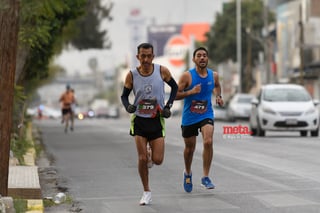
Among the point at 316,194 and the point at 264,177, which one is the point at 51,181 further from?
the point at 316,194

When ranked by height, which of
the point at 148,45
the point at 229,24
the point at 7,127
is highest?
the point at 229,24

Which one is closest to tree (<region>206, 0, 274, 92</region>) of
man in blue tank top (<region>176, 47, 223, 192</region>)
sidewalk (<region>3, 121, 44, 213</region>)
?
sidewalk (<region>3, 121, 44, 213</region>)

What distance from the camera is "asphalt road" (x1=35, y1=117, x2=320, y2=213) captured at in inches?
464

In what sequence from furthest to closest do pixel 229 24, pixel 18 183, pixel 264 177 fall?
pixel 229 24 < pixel 264 177 < pixel 18 183

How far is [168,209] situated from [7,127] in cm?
201

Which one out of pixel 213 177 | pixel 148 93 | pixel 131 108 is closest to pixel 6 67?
pixel 131 108

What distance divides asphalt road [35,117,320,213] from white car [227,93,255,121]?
1177 inches

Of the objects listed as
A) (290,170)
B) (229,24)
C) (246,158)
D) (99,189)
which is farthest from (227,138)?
(229,24)

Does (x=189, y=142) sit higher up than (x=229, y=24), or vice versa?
(x=229, y=24)

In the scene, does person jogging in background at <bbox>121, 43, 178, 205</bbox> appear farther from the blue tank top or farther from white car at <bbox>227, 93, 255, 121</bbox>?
white car at <bbox>227, 93, 255, 121</bbox>

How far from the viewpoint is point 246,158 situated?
65.4 feet

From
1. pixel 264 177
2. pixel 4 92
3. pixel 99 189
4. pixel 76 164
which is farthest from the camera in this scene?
pixel 76 164

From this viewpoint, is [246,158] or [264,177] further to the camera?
[246,158]

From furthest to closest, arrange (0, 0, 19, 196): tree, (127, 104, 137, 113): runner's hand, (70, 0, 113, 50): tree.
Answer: (70, 0, 113, 50): tree → (127, 104, 137, 113): runner's hand → (0, 0, 19, 196): tree
